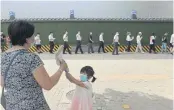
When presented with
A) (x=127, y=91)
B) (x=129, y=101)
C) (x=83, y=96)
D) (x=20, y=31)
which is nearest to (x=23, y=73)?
(x=20, y=31)

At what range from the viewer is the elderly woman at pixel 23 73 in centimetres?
259

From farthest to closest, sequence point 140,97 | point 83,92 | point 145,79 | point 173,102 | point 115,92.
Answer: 1. point 145,79
2. point 115,92
3. point 140,97
4. point 173,102
5. point 83,92

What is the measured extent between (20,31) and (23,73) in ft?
1.03

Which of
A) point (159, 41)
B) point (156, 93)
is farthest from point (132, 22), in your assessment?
→ point (156, 93)

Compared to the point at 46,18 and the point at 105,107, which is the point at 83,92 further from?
the point at 46,18

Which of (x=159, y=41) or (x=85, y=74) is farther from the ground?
(x=85, y=74)

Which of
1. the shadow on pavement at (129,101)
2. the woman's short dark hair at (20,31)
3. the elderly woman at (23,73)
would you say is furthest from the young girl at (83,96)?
the shadow on pavement at (129,101)

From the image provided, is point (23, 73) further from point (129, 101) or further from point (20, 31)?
point (129, 101)

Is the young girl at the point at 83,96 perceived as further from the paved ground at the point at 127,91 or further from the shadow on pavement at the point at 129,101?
the shadow on pavement at the point at 129,101

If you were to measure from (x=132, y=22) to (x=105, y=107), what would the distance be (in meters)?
18.9

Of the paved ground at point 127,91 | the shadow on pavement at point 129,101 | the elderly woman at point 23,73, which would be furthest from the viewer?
the paved ground at point 127,91

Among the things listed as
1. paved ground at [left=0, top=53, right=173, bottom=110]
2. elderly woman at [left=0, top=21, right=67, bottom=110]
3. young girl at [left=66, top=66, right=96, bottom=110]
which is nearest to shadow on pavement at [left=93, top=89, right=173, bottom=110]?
paved ground at [left=0, top=53, right=173, bottom=110]

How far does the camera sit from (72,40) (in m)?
24.9

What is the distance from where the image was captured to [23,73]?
261 cm
